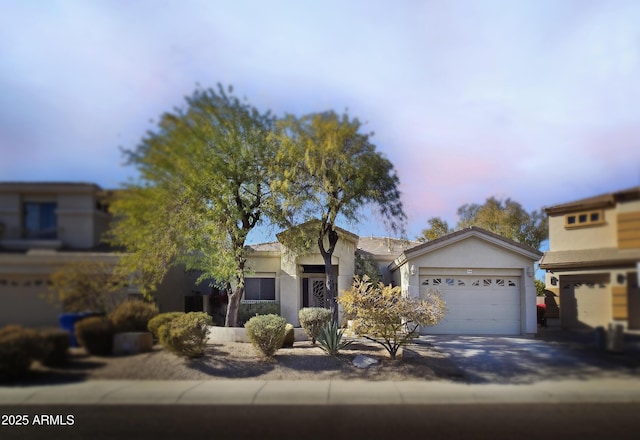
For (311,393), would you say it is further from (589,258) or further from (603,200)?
(603,200)

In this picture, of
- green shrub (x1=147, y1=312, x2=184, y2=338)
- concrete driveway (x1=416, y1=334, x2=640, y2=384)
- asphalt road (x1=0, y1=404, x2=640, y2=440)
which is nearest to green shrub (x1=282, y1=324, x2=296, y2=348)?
concrete driveway (x1=416, y1=334, x2=640, y2=384)

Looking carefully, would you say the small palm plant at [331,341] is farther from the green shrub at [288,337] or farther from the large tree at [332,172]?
the large tree at [332,172]

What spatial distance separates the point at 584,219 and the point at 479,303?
12.4ft

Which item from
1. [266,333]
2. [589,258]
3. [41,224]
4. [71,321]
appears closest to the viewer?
[41,224]

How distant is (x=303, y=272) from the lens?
14.5 m

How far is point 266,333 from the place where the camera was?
25.6 ft

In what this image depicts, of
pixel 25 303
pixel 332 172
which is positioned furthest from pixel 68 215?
pixel 332 172

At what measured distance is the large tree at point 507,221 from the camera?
4000 millimetres

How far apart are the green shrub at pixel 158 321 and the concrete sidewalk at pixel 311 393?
37 centimetres

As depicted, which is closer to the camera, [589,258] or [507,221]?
[589,258]

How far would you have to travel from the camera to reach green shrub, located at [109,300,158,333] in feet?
11.7

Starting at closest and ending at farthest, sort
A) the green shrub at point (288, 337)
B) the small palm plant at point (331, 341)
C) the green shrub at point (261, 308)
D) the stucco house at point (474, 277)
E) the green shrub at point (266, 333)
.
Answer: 1. the stucco house at point (474, 277)
2. the green shrub at point (266, 333)
3. the small palm plant at point (331, 341)
4. the green shrub at point (288, 337)
5. the green shrub at point (261, 308)

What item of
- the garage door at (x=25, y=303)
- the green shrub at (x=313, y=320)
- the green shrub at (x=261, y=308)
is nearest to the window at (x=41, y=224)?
the garage door at (x=25, y=303)

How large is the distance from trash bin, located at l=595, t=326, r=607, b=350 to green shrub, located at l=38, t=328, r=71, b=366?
358 centimetres
